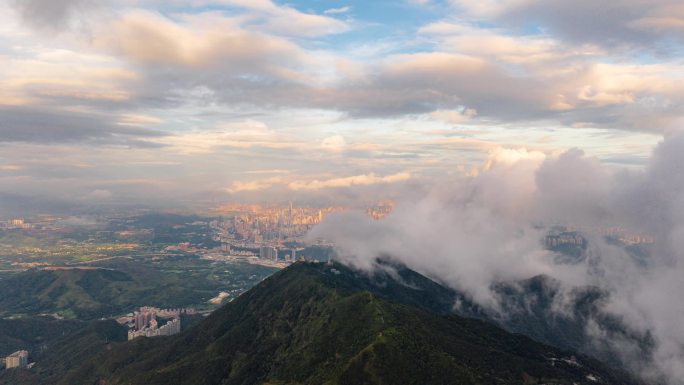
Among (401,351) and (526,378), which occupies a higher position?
(401,351)

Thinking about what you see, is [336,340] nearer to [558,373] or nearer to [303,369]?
[303,369]

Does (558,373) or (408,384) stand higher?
(408,384)

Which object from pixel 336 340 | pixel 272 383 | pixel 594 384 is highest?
pixel 336 340

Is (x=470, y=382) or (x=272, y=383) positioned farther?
(x=272, y=383)

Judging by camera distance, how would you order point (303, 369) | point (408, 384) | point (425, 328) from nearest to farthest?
point (408, 384) < point (303, 369) < point (425, 328)

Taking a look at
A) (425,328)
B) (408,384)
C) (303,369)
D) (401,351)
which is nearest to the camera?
(408,384)

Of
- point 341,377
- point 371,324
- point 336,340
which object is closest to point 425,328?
point 371,324

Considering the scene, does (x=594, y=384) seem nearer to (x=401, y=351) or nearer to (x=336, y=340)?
(x=401, y=351)

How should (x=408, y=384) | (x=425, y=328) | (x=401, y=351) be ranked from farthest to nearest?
(x=425, y=328)
(x=401, y=351)
(x=408, y=384)

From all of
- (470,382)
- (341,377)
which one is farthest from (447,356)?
(341,377)
